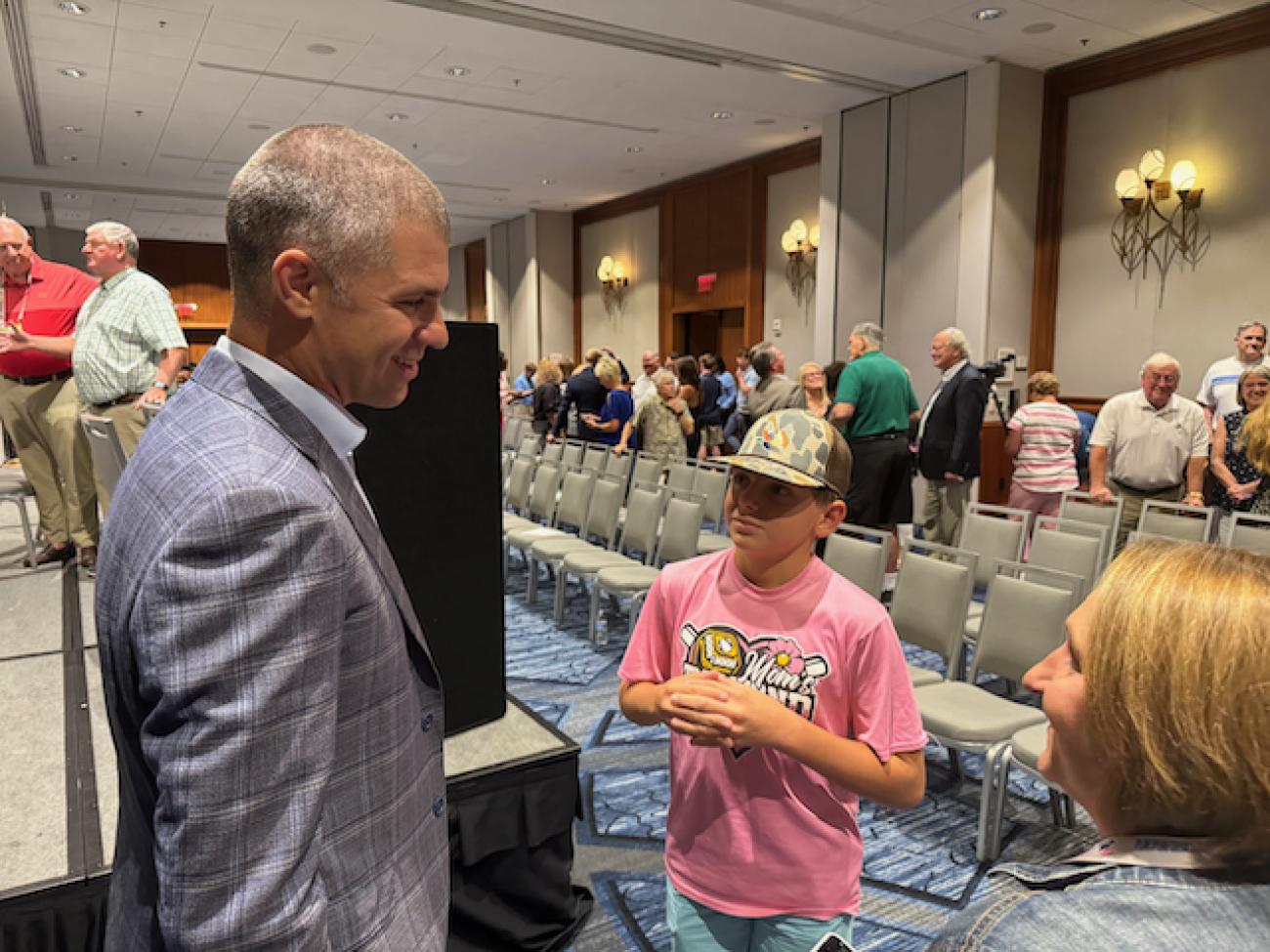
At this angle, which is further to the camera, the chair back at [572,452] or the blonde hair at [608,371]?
the blonde hair at [608,371]

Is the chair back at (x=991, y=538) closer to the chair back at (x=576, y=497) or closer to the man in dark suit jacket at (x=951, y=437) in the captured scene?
the man in dark suit jacket at (x=951, y=437)

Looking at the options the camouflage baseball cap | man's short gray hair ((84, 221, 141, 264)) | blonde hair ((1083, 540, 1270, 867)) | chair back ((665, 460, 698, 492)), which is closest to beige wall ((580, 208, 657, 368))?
chair back ((665, 460, 698, 492))

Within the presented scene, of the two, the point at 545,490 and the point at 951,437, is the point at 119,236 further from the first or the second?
the point at 951,437

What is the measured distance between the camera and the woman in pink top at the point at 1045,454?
553 centimetres

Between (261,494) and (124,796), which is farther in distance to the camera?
(124,796)

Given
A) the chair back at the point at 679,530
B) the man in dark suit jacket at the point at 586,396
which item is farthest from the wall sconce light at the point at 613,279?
the chair back at the point at 679,530

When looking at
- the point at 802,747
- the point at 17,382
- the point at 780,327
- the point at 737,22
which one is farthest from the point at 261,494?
the point at 780,327

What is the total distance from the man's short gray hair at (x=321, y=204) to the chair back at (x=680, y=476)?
206 inches

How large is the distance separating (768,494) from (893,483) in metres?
4.50

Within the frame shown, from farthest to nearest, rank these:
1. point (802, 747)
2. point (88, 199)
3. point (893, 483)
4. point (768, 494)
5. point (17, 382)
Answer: point (88, 199) → point (893, 483) → point (17, 382) → point (768, 494) → point (802, 747)

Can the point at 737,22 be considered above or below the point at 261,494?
above

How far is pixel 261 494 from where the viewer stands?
706mm

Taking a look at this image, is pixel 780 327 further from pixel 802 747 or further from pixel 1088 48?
pixel 802 747

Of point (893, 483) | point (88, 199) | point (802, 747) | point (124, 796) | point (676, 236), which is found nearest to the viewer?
point (124, 796)
